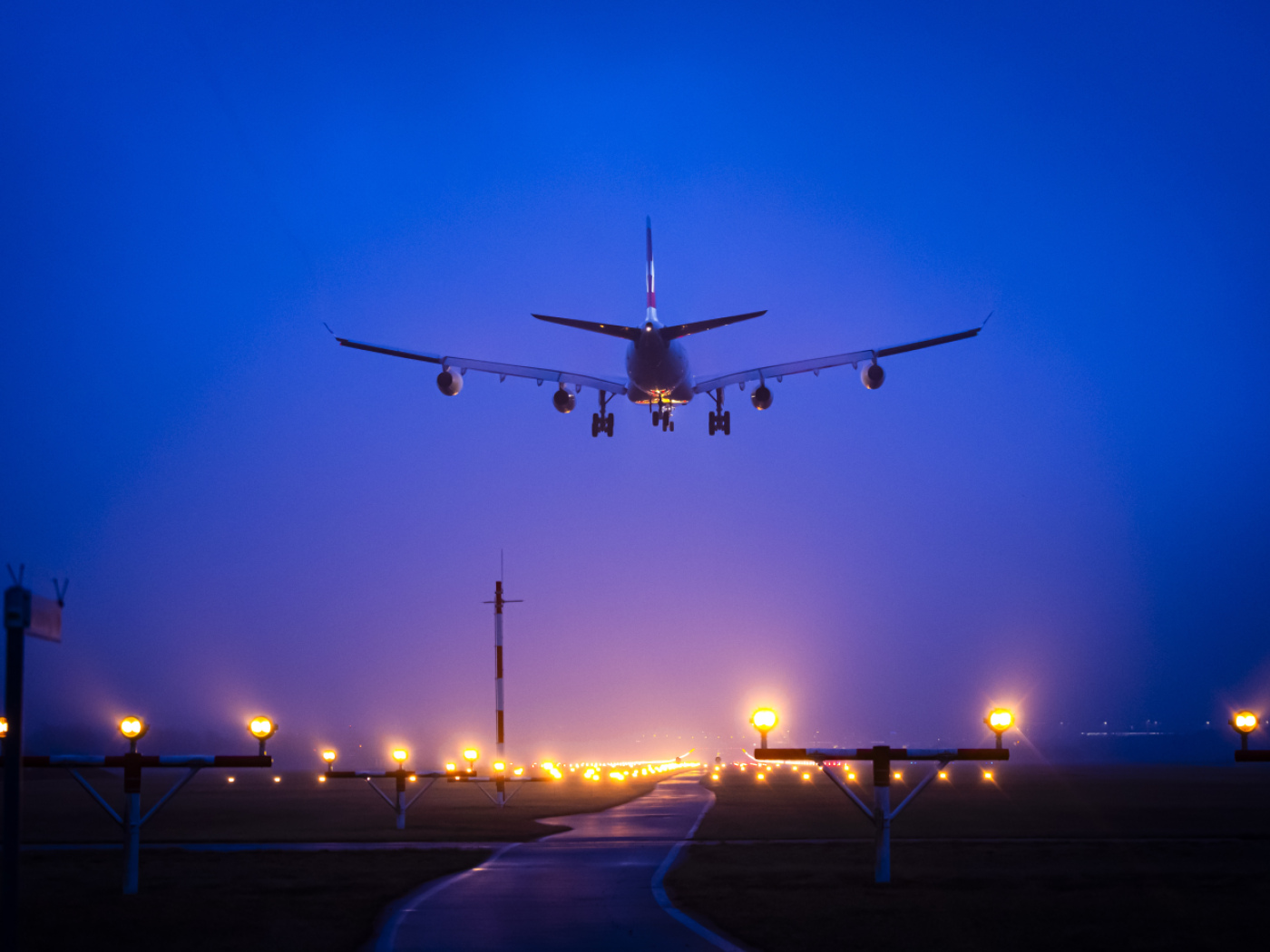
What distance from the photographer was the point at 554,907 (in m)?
20.2

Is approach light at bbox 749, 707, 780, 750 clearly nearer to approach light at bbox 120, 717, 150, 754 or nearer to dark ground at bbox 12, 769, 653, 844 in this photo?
approach light at bbox 120, 717, 150, 754

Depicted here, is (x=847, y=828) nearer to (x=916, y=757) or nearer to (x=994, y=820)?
(x=994, y=820)

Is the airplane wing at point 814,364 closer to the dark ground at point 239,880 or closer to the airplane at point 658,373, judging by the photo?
the airplane at point 658,373

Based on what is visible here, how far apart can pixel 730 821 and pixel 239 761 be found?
27.8m

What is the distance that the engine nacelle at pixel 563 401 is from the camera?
43.1 metres

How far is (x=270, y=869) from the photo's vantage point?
27.5 m

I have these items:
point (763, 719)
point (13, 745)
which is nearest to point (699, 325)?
point (763, 719)

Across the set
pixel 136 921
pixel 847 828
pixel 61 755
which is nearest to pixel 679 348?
pixel 847 828

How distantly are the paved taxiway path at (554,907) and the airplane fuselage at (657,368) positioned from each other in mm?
16847

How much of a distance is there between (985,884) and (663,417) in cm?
2633

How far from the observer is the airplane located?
40.6 meters

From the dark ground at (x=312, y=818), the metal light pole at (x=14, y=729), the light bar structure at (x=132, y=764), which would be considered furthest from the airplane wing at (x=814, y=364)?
the metal light pole at (x=14, y=729)

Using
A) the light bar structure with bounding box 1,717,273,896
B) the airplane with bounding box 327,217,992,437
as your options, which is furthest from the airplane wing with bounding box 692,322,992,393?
the light bar structure with bounding box 1,717,273,896

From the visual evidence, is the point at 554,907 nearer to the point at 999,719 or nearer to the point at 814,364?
the point at 999,719
